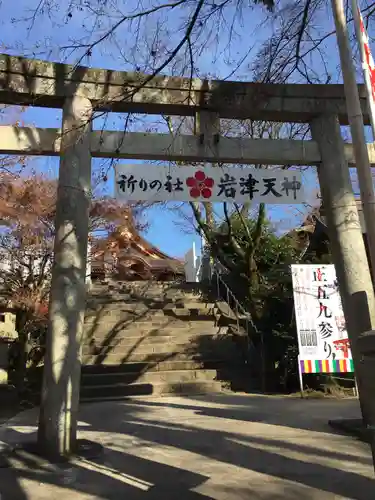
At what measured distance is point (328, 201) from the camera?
6.21 m

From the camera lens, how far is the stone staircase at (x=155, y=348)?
991 cm

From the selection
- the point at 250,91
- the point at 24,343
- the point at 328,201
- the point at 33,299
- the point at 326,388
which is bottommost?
the point at 326,388

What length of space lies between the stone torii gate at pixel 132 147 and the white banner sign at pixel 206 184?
7.4 inches

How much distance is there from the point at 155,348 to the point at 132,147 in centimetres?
664

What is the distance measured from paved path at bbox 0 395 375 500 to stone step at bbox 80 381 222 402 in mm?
1648

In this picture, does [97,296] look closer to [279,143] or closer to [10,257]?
[10,257]

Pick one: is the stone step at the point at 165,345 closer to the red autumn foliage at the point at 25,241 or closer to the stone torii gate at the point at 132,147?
the red autumn foliage at the point at 25,241

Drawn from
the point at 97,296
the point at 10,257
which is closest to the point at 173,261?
the point at 97,296

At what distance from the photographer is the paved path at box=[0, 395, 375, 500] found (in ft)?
13.6

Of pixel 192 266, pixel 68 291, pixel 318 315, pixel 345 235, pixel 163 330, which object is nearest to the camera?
pixel 68 291

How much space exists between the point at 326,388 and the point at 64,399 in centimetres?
595

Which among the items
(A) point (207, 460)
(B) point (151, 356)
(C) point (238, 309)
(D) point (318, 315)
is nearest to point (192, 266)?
(C) point (238, 309)

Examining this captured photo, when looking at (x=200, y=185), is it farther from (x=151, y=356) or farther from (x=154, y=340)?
(x=154, y=340)

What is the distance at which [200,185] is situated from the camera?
6.45 m
